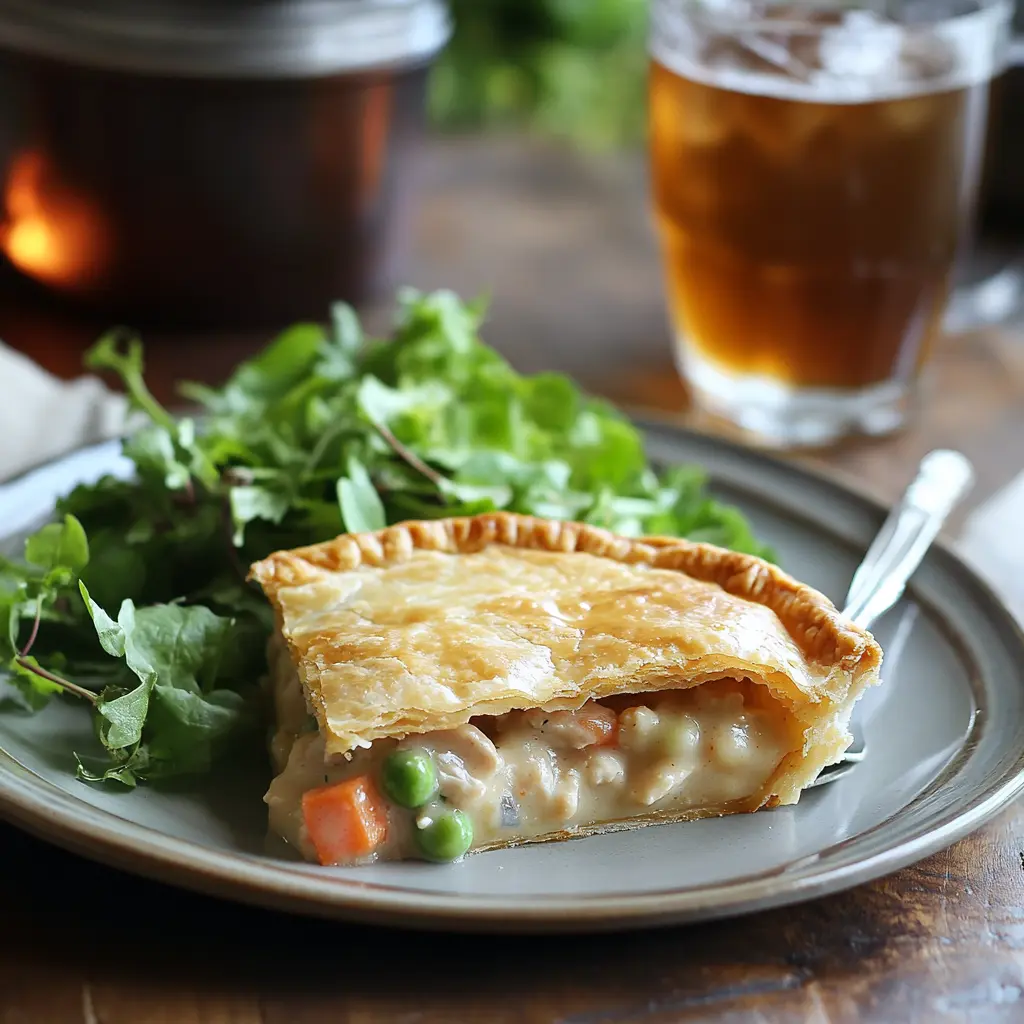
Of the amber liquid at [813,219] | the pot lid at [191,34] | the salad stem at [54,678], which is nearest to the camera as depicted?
the salad stem at [54,678]

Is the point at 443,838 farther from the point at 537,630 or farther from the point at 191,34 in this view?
the point at 191,34

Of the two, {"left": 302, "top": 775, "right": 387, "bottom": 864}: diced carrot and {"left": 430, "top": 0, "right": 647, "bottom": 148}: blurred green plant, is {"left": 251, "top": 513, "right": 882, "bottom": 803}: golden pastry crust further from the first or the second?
{"left": 430, "top": 0, "right": 647, "bottom": 148}: blurred green plant

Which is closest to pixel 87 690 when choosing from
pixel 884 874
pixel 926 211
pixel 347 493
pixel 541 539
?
pixel 347 493

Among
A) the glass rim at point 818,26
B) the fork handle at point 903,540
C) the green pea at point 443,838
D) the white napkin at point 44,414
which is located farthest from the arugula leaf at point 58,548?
the glass rim at point 818,26

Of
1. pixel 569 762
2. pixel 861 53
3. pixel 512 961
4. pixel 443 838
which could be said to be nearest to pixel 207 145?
pixel 861 53

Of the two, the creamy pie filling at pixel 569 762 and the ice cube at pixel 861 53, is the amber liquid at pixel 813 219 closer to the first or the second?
the ice cube at pixel 861 53
